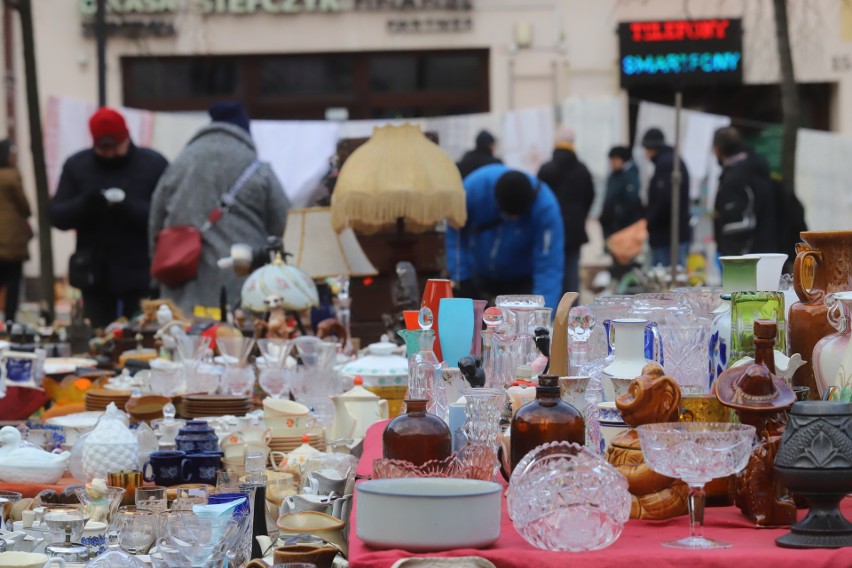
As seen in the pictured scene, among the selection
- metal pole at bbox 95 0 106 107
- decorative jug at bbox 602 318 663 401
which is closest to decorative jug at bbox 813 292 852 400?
decorative jug at bbox 602 318 663 401

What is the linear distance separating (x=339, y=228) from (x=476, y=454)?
294 cm

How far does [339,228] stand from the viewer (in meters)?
5.20

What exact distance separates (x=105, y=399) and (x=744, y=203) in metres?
5.44

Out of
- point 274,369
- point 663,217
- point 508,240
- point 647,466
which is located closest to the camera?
point 647,466

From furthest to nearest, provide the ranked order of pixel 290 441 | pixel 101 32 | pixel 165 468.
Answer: pixel 101 32
pixel 290 441
pixel 165 468

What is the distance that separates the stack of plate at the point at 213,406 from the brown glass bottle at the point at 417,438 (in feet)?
5.30

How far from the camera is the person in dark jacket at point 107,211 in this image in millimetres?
6648

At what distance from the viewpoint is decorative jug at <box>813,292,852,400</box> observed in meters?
2.36

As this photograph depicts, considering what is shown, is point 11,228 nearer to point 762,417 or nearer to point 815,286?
point 815,286

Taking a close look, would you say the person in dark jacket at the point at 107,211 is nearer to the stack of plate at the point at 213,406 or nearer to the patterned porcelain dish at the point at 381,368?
the stack of plate at the point at 213,406

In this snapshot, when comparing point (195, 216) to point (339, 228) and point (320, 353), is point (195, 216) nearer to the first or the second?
point (339, 228)

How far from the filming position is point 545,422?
7.40ft

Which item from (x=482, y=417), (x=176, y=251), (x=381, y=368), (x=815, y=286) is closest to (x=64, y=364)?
(x=176, y=251)

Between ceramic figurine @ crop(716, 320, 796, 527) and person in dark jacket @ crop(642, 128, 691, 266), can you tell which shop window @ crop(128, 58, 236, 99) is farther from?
ceramic figurine @ crop(716, 320, 796, 527)
